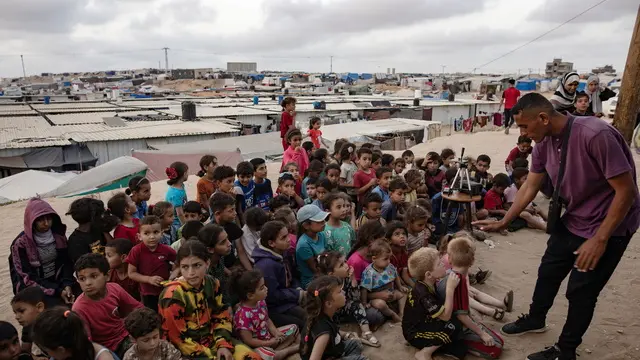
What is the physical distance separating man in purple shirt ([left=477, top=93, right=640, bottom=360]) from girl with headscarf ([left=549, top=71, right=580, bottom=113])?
414cm

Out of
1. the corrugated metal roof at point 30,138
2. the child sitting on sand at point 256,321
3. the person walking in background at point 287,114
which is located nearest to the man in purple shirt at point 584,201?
the child sitting on sand at point 256,321

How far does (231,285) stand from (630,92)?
5.82m

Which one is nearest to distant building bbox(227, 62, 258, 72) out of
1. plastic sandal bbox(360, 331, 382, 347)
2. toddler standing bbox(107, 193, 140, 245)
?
toddler standing bbox(107, 193, 140, 245)

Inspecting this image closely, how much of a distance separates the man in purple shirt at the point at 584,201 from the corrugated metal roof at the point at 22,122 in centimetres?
2197

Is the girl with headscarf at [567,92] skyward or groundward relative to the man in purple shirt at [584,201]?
skyward

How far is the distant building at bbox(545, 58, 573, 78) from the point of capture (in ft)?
261

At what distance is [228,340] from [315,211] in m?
1.46

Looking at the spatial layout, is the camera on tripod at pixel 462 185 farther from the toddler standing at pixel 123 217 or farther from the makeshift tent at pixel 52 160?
the makeshift tent at pixel 52 160

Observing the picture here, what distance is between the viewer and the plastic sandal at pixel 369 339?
3.49m

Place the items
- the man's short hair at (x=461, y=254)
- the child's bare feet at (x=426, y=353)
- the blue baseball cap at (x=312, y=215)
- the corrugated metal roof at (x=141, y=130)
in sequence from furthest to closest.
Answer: the corrugated metal roof at (x=141, y=130) < the blue baseball cap at (x=312, y=215) < the man's short hair at (x=461, y=254) < the child's bare feet at (x=426, y=353)

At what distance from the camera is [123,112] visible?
25562 mm

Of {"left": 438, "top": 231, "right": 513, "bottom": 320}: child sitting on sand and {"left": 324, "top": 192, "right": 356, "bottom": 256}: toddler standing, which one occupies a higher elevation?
{"left": 324, "top": 192, "right": 356, "bottom": 256}: toddler standing

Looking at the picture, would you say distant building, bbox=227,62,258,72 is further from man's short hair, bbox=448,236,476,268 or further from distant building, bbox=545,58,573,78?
man's short hair, bbox=448,236,476,268

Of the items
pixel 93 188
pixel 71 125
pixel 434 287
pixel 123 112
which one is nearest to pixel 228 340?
pixel 434 287
